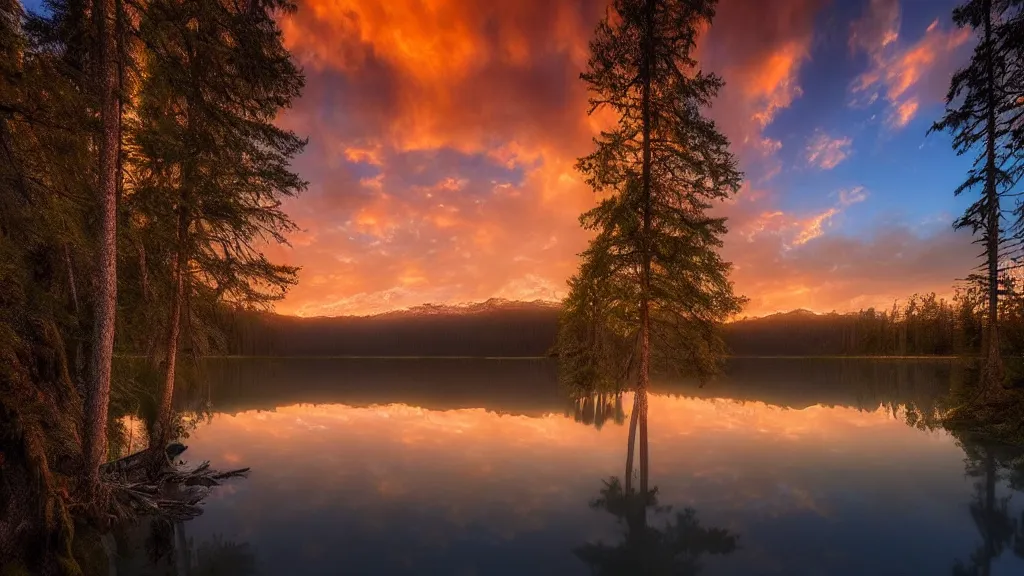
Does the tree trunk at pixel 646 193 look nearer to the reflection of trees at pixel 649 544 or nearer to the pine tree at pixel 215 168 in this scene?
the reflection of trees at pixel 649 544

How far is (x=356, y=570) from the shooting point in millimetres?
9438

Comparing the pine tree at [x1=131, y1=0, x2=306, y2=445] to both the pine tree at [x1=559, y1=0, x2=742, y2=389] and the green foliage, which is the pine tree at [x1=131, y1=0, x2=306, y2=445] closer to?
the green foliage

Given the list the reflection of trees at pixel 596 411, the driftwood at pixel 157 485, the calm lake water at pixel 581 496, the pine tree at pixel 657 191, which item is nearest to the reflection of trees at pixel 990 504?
the calm lake water at pixel 581 496

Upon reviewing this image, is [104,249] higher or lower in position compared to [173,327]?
higher

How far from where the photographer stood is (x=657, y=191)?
1805 centimetres

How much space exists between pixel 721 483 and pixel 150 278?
19.1 metres

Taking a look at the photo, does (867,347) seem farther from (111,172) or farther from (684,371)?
(111,172)

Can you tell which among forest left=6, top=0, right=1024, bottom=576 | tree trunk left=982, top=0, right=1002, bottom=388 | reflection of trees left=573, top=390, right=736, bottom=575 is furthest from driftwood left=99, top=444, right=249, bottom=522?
tree trunk left=982, top=0, right=1002, bottom=388

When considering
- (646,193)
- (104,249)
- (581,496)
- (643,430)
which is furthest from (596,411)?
(104,249)

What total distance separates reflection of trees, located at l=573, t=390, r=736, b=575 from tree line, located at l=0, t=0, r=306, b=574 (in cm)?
971

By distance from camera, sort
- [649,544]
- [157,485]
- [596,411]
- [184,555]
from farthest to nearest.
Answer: [596,411] < [157,485] < [649,544] < [184,555]

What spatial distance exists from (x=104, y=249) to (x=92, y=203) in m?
1.01

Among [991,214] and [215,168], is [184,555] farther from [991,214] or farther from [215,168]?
[991,214]

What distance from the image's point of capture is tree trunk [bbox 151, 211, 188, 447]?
13711mm
